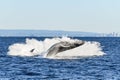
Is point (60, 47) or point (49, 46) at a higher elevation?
point (60, 47)

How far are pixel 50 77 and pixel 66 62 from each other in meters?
21.1

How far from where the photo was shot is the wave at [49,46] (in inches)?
3315

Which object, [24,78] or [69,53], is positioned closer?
[24,78]

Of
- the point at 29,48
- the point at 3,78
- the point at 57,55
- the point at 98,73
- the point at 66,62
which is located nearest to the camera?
the point at 3,78

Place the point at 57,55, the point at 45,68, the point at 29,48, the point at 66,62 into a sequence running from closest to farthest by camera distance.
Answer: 1. the point at 45,68
2. the point at 66,62
3. the point at 57,55
4. the point at 29,48

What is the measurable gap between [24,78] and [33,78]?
922 millimetres

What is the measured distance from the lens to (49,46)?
3531 inches

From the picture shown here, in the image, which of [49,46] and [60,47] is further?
[49,46]

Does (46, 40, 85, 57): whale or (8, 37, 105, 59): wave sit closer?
(46, 40, 85, 57): whale

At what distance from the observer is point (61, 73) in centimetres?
5653

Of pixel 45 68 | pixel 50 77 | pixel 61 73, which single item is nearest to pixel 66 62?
pixel 45 68

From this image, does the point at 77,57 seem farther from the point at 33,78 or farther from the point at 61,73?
the point at 33,78

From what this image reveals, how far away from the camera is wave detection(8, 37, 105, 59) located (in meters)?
84.2

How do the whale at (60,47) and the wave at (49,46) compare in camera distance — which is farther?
the wave at (49,46)
